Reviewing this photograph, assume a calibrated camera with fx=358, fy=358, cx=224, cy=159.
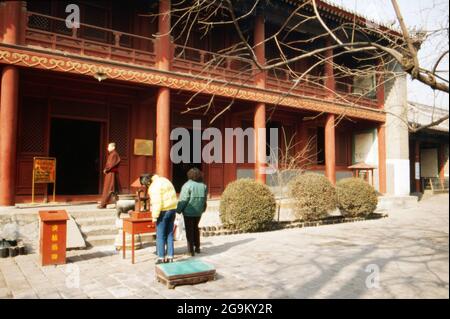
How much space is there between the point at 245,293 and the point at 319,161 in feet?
44.6

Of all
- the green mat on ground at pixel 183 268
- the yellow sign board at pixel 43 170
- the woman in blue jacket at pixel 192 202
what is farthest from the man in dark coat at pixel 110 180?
the green mat on ground at pixel 183 268

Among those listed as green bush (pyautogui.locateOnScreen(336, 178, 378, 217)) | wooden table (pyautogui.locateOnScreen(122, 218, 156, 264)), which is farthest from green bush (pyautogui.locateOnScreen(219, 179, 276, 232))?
green bush (pyautogui.locateOnScreen(336, 178, 378, 217))

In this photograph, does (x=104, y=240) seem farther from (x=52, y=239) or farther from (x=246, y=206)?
(x=246, y=206)

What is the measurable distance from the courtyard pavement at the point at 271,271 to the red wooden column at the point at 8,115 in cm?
254

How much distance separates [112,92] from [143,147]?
200cm

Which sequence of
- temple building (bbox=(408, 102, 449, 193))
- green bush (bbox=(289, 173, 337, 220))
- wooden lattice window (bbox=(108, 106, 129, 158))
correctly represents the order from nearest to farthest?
green bush (bbox=(289, 173, 337, 220)), wooden lattice window (bbox=(108, 106, 129, 158)), temple building (bbox=(408, 102, 449, 193))

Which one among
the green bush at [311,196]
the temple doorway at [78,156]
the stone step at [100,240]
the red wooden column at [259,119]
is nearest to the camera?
the stone step at [100,240]

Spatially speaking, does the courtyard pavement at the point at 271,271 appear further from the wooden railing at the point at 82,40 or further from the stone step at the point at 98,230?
the wooden railing at the point at 82,40

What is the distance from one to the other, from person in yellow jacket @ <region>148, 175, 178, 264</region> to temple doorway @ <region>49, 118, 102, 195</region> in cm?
639

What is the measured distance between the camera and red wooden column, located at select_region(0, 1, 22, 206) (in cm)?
808

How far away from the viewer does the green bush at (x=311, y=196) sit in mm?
10594

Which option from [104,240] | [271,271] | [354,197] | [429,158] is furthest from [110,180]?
[429,158]

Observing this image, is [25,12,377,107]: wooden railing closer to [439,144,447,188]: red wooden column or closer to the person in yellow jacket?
the person in yellow jacket

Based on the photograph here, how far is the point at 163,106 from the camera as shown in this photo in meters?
10.3
